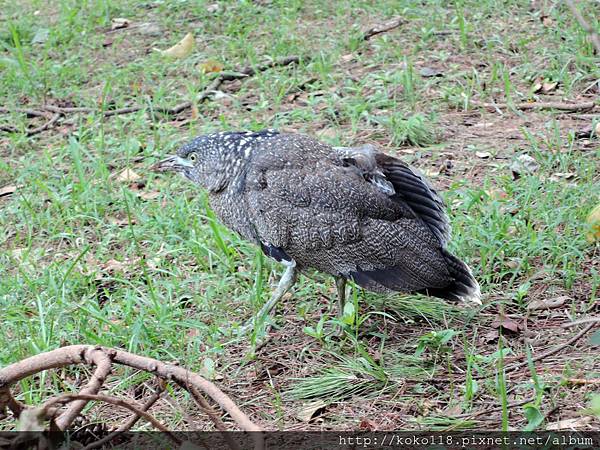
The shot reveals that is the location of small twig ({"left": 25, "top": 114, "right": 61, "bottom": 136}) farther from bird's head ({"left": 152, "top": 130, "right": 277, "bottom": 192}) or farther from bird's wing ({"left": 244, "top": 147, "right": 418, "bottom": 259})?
bird's wing ({"left": 244, "top": 147, "right": 418, "bottom": 259})

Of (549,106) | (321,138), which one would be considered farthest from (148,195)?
(549,106)

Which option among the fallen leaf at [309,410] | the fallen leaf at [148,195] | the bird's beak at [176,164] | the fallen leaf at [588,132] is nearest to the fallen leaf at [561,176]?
the fallen leaf at [588,132]

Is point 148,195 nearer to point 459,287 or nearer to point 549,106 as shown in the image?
point 459,287

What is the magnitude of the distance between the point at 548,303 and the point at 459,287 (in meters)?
0.59

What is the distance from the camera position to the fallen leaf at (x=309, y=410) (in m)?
4.20

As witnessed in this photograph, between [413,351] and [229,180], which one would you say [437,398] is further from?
[229,180]

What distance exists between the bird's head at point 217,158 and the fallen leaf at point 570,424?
6.77 feet

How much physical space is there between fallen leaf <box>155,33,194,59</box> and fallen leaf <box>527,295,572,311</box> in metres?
4.84

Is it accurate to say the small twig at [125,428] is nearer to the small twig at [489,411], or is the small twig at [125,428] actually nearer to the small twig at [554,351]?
the small twig at [489,411]

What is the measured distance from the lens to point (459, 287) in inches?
183

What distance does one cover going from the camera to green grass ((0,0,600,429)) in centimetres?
461

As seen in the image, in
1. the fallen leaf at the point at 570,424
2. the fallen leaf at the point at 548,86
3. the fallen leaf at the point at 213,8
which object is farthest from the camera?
the fallen leaf at the point at 213,8

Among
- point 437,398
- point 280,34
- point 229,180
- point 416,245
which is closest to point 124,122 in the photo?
point 280,34

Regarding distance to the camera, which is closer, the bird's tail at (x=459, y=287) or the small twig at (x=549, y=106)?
the bird's tail at (x=459, y=287)
